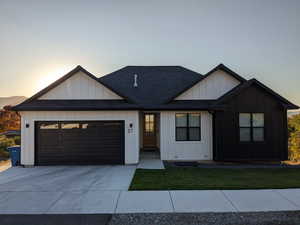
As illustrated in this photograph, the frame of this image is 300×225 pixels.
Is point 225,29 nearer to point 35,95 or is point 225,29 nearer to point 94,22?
point 94,22

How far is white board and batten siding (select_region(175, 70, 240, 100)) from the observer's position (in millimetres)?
11531

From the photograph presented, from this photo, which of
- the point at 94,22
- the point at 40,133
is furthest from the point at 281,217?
the point at 94,22

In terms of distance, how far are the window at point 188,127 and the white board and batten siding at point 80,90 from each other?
3809mm

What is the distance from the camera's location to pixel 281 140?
10547 mm

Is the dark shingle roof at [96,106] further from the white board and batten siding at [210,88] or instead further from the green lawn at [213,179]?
the green lawn at [213,179]

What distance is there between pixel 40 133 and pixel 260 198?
10.1 metres

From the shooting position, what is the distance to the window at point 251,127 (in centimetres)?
1056

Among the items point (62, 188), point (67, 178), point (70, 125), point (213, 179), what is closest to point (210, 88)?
point (213, 179)

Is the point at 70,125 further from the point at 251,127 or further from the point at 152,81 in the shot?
the point at 251,127

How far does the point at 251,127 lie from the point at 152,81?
7.37m

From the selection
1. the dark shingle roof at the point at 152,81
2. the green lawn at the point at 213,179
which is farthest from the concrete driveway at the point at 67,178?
the dark shingle roof at the point at 152,81

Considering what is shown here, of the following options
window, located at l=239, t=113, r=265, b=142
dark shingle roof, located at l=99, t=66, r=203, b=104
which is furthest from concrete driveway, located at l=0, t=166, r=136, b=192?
window, located at l=239, t=113, r=265, b=142

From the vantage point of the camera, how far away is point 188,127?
36.8ft

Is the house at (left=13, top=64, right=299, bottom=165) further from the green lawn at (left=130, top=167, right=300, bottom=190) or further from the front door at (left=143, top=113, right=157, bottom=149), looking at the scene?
the front door at (left=143, top=113, right=157, bottom=149)
